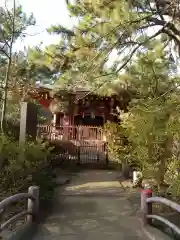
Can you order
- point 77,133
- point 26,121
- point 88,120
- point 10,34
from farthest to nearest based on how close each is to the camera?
point 88,120
point 77,133
point 10,34
point 26,121

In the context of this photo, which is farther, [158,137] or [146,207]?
[158,137]

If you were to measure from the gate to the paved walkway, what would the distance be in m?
3.70

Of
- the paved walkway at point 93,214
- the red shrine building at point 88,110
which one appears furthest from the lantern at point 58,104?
the paved walkway at point 93,214

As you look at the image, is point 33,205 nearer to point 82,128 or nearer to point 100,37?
point 100,37

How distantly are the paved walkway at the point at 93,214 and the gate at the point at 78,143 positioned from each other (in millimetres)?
3705

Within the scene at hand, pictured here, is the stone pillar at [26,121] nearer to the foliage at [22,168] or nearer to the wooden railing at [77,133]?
the foliage at [22,168]

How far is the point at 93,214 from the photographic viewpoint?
21.6 ft

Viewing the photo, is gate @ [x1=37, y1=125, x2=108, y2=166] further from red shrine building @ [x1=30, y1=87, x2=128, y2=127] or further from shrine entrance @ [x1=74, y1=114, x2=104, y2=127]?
shrine entrance @ [x1=74, y1=114, x2=104, y2=127]

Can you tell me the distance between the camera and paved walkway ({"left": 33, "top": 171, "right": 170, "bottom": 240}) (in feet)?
17.5

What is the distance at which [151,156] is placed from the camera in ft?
24.8

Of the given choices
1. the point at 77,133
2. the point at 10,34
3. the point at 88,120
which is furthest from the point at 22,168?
the point at 88,120

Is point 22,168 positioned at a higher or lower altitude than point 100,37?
lower

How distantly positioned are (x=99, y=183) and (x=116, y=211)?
3312 mm

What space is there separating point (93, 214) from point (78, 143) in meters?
8.13
